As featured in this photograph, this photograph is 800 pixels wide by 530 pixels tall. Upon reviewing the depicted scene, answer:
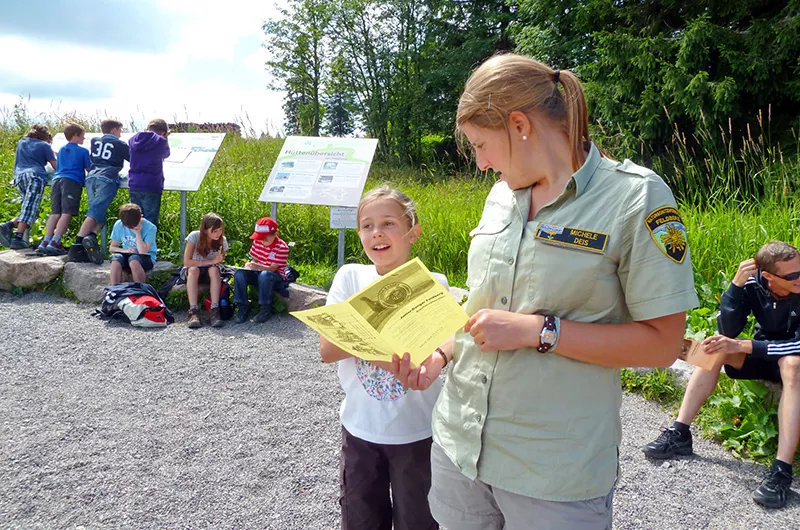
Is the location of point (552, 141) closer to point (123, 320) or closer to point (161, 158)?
point (123, 320)

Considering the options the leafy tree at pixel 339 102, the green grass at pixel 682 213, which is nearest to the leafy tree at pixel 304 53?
the leafy tree at pixel 339 102

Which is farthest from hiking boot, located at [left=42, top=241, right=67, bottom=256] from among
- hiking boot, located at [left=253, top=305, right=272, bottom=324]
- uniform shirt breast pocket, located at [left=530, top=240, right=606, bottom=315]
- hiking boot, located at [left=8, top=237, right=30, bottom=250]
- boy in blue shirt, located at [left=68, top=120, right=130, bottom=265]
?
uniform shirt breast pocket, located at [left=530, top=240, right=606, bottom=315]

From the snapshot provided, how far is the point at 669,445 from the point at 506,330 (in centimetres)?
251

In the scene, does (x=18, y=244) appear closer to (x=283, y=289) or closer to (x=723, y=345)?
(x=283, y=289)

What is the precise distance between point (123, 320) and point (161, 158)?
2354 millimetres

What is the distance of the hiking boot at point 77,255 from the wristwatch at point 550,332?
6.82 m

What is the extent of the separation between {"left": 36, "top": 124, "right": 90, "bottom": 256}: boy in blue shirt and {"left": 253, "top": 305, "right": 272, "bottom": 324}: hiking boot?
3297mm

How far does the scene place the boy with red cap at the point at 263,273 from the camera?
5555 mm

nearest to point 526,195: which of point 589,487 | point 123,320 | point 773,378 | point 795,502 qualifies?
point 589,487

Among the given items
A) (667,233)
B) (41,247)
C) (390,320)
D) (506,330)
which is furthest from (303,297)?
(667,233)

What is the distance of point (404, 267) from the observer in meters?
1.36

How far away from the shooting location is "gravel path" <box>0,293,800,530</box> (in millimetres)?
2533

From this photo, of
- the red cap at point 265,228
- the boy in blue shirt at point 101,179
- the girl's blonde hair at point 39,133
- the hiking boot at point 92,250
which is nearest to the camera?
Answer: the red cap at point 265,228

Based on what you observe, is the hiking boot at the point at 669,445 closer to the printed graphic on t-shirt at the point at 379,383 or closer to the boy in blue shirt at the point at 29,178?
the printed graphic on t-shirt at the point at 379,383
